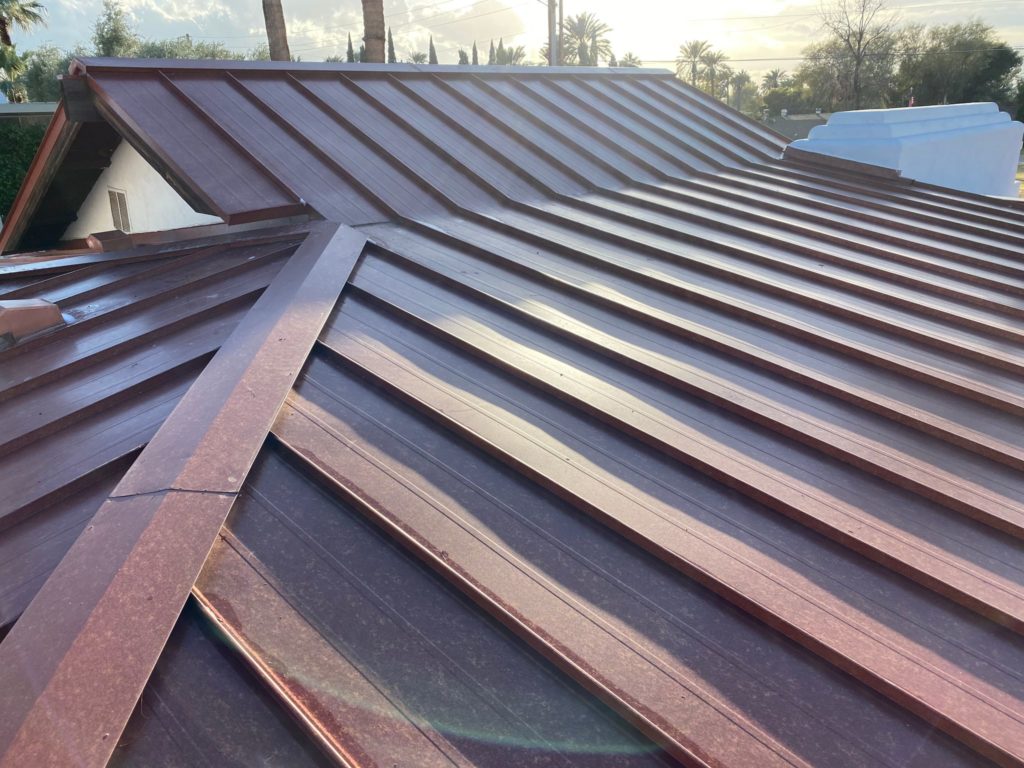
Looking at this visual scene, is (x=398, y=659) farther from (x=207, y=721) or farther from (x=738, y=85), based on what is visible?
(x=738, y=85)

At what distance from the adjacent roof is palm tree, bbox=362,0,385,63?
30.3ft

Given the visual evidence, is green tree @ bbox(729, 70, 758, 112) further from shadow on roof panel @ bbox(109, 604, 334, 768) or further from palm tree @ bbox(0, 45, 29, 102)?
shadow on roof panel @ bbox(109, 604, 334, 768)

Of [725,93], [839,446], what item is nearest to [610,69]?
[839,446]

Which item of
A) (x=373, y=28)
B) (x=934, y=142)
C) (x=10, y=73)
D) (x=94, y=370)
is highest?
(x=10, y=73)

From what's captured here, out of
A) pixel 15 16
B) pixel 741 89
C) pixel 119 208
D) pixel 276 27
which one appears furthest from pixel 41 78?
pixel 741 89

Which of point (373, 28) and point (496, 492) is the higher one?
point (373, 28)

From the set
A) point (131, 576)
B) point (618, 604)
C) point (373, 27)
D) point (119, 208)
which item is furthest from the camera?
point (373, 27)

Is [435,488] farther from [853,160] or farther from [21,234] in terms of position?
[853,160]

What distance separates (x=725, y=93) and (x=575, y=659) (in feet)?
254

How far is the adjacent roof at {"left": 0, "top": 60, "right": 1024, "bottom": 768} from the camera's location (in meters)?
2.09

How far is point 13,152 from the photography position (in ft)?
81.6

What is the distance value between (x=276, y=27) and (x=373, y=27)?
2.76m

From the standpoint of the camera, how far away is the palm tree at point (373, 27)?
14.5 metres

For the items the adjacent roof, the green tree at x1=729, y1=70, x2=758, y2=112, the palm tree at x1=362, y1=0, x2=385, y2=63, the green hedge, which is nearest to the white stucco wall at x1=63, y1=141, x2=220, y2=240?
the adjacent roof
